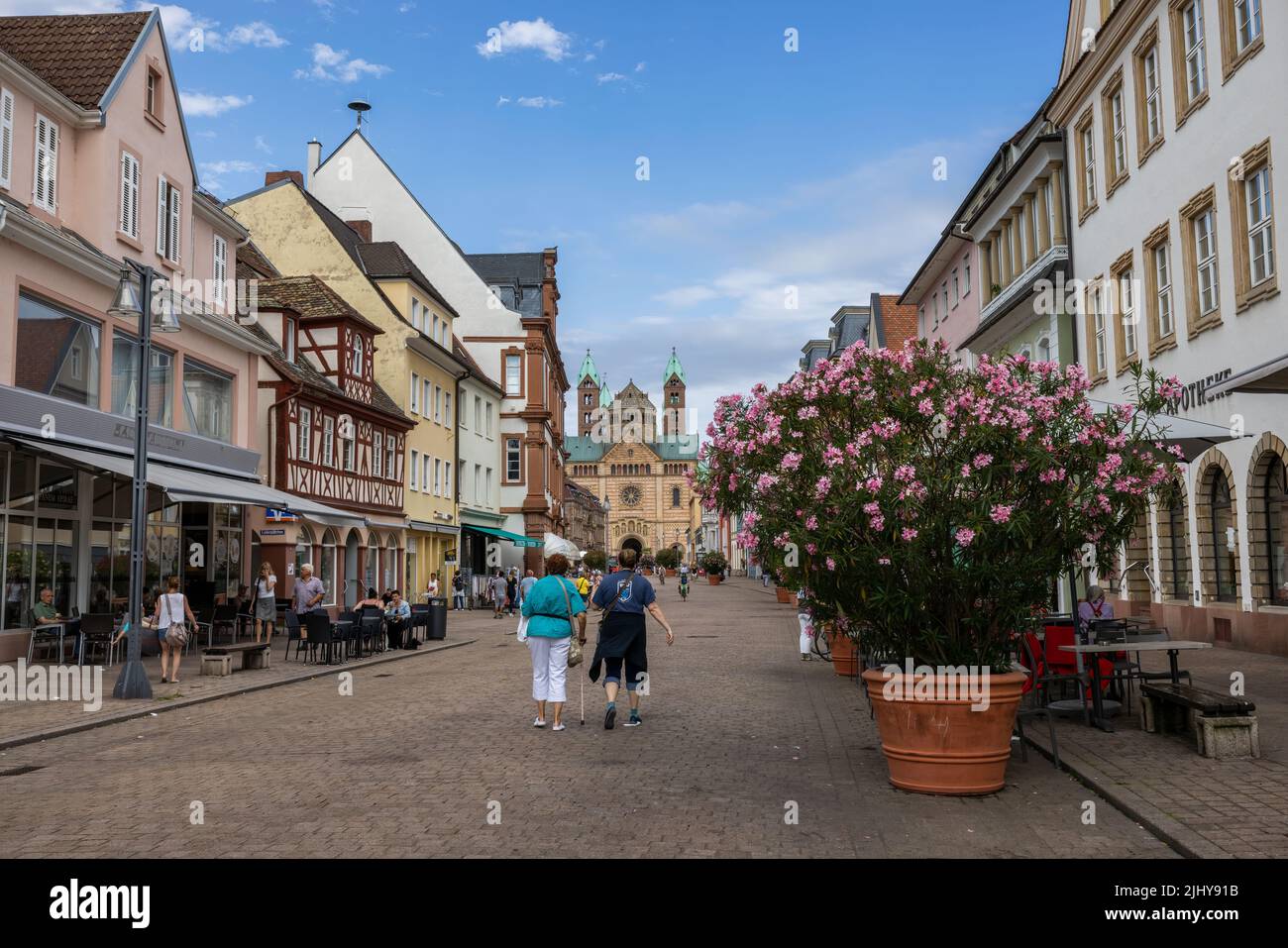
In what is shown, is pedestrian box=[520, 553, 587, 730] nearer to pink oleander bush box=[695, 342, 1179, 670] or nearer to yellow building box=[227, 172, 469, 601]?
pink oleander bush box=[695, 342, 1179, 670]

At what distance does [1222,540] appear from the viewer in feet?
64.5

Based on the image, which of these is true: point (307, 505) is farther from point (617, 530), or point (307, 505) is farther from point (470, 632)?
point (617, 530)

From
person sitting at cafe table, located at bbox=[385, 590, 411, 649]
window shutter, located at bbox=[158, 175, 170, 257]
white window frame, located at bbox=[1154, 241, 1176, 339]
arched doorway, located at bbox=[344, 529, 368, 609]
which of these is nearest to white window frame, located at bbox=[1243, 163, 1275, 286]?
white window frame, located at bbox=[1154, 241, 1176, 339]

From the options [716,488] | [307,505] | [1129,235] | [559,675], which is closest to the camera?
[559,675]

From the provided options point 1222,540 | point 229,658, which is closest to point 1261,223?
point 1222,540

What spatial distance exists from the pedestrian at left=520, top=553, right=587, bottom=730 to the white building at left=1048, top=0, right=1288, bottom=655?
9024 millimetres

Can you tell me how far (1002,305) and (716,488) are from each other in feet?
44.9

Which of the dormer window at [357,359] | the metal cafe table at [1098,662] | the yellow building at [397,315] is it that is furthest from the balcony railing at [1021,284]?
the yellow building at [397,315]

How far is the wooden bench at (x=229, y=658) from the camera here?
17578mm

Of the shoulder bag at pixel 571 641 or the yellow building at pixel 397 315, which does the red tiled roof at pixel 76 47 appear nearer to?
the shoulder bag at pixel 571 641

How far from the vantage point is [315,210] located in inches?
1681

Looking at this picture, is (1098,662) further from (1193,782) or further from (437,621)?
(437,621)

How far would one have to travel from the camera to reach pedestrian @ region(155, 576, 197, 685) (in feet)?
54.0
